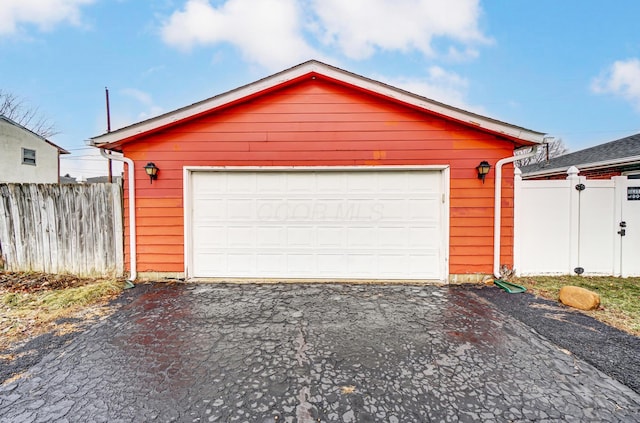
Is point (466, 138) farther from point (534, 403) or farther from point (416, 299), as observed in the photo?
point (534, 403)

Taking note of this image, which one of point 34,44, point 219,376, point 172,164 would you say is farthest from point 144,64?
point 219,376

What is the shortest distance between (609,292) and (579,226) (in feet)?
4.04

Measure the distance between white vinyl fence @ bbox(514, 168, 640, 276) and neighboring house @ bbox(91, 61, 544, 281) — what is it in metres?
0.43

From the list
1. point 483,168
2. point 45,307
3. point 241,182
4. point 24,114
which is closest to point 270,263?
point 241,182

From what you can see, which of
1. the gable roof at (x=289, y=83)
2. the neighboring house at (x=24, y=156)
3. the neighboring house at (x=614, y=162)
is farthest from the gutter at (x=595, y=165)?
the neighboring house at (x=24, y=156)

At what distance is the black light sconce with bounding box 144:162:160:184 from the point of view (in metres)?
5.11

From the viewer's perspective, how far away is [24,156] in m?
14.5

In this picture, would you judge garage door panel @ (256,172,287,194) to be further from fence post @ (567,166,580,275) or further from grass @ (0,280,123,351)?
fence post @ (567,166,580,275)

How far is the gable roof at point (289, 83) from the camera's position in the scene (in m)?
4.89

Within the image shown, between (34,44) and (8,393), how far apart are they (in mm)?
16592

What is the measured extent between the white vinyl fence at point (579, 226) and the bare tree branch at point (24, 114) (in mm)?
27982

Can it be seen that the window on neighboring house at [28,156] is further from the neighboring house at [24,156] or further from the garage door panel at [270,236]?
the garage door panel at [270,236]

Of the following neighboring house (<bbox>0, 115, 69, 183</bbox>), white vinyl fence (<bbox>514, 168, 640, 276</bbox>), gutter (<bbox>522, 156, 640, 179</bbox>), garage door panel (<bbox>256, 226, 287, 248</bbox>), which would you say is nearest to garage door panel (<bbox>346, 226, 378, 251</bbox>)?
garage door panel (<bbox>256, 226, 287, 248</bbox>)

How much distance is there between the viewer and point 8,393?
2242 mm
